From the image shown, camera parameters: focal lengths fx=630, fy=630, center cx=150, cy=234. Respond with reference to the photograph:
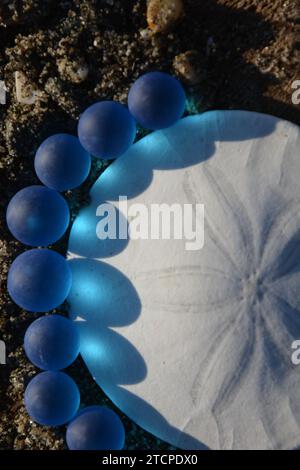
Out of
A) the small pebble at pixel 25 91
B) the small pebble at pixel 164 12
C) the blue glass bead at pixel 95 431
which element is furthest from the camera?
the small pebble at pixel 25 91

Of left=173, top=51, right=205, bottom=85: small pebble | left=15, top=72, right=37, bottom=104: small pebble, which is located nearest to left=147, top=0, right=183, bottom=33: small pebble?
left=173, top=51, right=205, bottom=85: small pebble

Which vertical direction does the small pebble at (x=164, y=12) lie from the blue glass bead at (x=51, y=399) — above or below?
above

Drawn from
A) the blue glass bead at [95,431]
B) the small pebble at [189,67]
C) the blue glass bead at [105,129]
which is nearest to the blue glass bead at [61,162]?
the blue glass bead at [105,129]

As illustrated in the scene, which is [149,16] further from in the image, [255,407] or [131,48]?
[255,407]

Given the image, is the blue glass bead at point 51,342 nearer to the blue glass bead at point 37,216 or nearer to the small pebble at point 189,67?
the blue glass bead at point 37,216

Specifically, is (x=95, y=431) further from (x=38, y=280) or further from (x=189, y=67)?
(x=189, y=67)

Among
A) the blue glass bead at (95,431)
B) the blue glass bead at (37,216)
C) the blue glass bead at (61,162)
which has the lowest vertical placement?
the blue glass bead at (95,431)
